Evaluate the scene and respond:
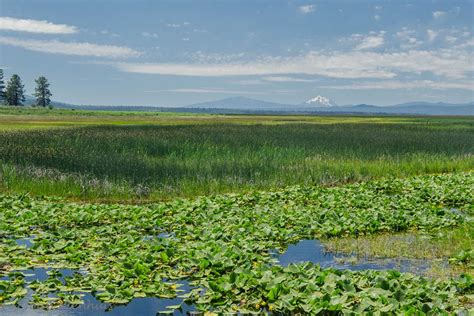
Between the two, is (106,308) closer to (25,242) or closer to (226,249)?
(226,249)

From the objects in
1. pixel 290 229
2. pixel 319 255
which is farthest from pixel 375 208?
pixel 319 255

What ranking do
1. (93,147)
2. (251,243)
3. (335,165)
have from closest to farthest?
(251,243)
(335,165)
(93,147)

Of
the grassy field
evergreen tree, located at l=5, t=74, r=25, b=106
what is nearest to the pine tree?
evergreen tree, located at l=5, t=74, r=25, b=106

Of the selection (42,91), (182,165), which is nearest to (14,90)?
(42,91)

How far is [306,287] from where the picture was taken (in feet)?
24.5

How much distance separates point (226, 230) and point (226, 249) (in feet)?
7.15

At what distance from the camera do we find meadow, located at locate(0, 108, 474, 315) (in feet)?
24.8

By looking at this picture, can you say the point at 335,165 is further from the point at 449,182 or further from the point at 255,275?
the point at 255,275

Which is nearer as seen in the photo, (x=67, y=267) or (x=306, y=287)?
(x=306, y=287)

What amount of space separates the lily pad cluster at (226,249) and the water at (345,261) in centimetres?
38

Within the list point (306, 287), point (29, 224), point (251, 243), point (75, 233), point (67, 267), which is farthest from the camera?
point (29, 224)

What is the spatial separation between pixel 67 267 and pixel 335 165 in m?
14.5

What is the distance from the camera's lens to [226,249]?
9.50 m

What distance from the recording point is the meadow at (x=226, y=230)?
7.57 metres
